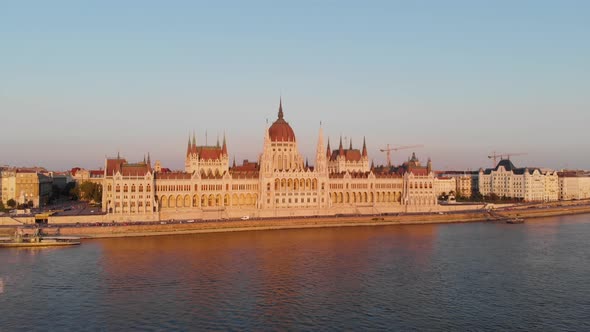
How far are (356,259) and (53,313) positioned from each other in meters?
24.6

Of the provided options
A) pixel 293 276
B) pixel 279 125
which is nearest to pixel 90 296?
pixel 293 276

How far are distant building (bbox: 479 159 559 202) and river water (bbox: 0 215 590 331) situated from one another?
2068 inches

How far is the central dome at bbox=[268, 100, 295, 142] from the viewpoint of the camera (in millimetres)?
88125

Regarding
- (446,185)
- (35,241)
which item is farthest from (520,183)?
(35,241)

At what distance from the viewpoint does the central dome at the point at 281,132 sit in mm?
88125

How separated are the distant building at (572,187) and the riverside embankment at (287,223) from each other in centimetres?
2561

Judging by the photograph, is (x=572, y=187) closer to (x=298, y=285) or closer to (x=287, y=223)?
(x=287, y=223)

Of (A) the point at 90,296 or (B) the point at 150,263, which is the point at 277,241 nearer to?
(B) the point at 150,263

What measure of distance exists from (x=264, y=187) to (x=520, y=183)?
56.0 metres

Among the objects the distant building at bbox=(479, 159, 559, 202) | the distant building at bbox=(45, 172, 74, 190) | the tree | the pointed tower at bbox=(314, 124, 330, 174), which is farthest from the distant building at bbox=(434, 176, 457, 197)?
the tree

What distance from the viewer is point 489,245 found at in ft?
183

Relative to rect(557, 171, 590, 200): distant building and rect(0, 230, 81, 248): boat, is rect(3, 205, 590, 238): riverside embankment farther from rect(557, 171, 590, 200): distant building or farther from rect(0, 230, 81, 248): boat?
rect(557, 171, 590, 200): distant building

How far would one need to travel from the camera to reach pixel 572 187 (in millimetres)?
120562

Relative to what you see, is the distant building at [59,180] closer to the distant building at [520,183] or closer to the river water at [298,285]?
the river water at [298,285]
